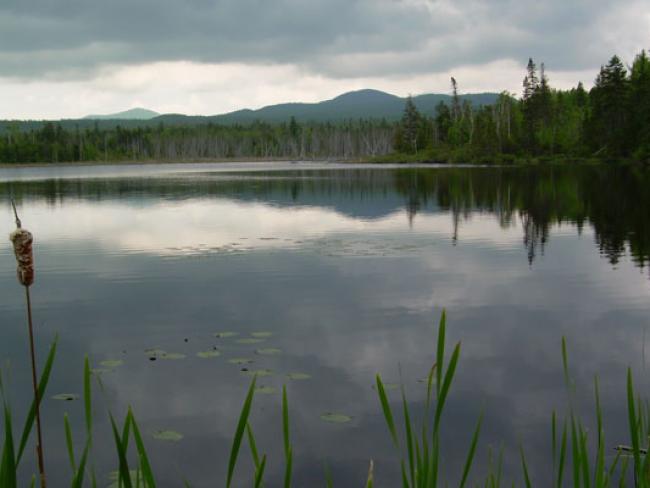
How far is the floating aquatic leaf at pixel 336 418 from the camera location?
29.9 ft

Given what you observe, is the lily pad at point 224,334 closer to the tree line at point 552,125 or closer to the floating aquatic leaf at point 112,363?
the floating aquatic leaf at point 112,363

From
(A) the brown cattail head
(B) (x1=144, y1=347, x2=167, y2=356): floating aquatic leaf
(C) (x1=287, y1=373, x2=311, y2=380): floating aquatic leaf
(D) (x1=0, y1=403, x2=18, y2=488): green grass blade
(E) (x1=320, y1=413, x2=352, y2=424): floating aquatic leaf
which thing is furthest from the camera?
(B) (x1=144, y1=347, x2=167, y2=356): floating aquatic leaf

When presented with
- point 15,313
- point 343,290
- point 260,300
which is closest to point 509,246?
point 343,290

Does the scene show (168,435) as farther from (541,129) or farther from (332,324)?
(541,129)

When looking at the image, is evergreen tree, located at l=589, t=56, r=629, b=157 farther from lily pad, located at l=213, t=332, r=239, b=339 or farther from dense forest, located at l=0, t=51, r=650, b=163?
lily pad, located at l=213, t=332, r=239, b=339

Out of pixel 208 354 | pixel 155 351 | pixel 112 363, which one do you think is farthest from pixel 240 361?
pixel 112 363

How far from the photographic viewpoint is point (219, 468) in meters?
8.09

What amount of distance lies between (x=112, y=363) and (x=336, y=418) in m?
4.43

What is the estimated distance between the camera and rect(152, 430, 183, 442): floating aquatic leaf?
344 inches

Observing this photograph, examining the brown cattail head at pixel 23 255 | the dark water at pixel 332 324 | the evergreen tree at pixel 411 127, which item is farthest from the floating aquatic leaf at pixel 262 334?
the evergreen tree at pixel 411 127

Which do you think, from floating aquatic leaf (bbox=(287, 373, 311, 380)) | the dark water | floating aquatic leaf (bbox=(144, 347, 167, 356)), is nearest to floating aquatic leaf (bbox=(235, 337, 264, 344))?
the dark water

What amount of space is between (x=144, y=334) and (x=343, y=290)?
5477 mm

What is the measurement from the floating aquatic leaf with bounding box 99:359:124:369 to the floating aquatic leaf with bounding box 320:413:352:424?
406 centimetres

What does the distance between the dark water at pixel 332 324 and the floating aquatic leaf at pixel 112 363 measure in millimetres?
163
